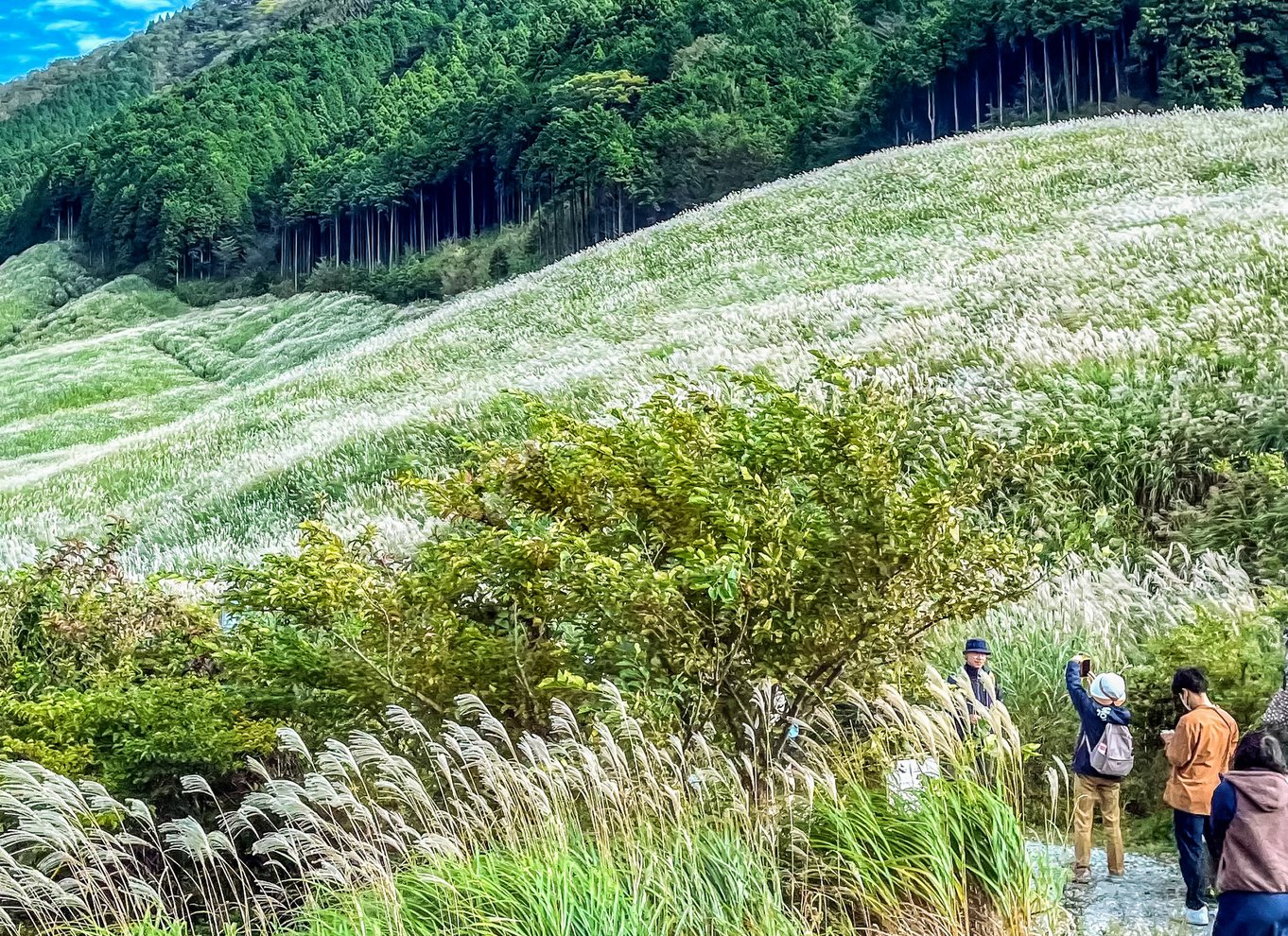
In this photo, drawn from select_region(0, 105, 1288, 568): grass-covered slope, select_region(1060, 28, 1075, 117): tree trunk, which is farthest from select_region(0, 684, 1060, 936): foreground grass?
select_region(1060, 28, 1075, 117): tree trunk

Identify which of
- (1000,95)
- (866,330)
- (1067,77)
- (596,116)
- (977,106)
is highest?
(596,116)

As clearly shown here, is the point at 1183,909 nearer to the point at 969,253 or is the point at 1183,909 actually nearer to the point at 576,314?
the point at 969,253

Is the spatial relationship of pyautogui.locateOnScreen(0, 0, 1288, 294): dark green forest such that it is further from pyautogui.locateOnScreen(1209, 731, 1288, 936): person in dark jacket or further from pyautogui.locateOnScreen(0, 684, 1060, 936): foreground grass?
pyautogui.locateOnScreen(0, 684, 1060, 936): foreground grass

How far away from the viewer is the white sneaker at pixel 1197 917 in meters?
5.75

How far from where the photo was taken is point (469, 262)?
85875 millimetres

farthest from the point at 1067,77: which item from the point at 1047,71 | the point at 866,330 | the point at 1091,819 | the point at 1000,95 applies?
the point at 1091,819

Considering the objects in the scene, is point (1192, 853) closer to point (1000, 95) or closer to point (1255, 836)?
point (1255, 836)

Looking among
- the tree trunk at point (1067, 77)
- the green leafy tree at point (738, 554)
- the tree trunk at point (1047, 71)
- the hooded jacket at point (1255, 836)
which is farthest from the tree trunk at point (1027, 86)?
the hooded jacket at point (1255, 836)

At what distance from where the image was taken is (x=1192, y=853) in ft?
19.7

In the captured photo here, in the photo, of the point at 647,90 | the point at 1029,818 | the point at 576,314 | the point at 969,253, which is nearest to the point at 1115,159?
the point at 969,253

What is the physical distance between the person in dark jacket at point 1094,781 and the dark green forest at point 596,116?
190 ft

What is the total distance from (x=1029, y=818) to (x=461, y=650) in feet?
11.7

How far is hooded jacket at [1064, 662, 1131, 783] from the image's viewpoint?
6562mm

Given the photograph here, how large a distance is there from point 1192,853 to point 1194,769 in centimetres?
40
